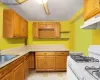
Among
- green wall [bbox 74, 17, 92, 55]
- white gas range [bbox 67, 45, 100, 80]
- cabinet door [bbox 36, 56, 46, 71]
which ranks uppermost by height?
green wall [bbox 74, 17, 92, 55]

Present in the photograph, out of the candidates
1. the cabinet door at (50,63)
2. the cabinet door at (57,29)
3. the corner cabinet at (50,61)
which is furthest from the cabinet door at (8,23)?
the cabinet door at (57,29)

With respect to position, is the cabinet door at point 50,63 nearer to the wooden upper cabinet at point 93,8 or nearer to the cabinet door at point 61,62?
the cabinet door at point 61,62

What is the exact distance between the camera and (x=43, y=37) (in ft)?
20.8

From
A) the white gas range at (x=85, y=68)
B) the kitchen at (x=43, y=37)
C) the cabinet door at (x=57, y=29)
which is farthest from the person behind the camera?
the cabinet door at (x=57, y=29)

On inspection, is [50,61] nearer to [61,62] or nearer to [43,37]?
[61,62]

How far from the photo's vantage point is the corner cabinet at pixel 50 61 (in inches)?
218

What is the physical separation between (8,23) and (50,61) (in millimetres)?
2264

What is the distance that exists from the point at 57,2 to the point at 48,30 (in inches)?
106

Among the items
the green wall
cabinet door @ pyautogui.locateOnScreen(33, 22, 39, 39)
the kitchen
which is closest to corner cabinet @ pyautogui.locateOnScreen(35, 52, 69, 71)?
the kitchen

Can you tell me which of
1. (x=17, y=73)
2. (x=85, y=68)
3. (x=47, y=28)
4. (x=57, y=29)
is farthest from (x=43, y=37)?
(x=85, y=68)

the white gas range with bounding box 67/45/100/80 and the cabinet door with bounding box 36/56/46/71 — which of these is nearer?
the white gas range with bounding box 67/45/100/80

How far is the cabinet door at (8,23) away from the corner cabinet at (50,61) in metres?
1.82

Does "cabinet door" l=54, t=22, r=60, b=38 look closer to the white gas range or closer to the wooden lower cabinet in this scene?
the wooden lower cabinet

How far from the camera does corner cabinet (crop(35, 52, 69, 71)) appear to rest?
554cm
